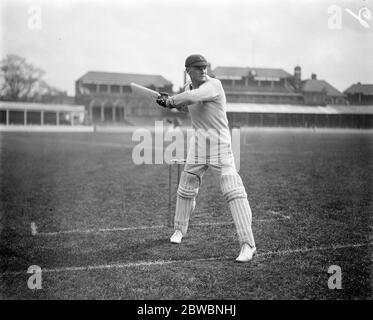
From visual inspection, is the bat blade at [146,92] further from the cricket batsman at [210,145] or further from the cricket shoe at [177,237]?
the cricket shoe at [177,237]

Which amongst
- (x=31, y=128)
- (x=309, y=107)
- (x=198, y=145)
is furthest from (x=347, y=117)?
(x=198, y=145)

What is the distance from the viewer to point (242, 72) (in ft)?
262

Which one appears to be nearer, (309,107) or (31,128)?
(31,128)

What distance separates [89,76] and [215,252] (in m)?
80.7

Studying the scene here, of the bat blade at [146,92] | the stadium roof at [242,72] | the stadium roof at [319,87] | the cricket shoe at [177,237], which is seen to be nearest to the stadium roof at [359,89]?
the stadium roof at [319,87]

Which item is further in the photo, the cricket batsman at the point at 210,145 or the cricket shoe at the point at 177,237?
the cricket shoe at the point at 177,237

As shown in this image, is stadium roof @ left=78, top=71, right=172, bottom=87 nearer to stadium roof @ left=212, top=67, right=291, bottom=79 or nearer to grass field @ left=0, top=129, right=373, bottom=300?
stadium roof @ left=212, top=67, right=291, bottom=79

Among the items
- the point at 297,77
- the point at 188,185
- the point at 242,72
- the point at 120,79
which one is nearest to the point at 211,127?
the point at 188,185

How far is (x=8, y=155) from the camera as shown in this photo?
19.7m

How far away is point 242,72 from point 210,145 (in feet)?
252

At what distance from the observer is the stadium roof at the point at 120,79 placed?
268ft

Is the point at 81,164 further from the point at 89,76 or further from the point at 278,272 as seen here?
the point at 89,76

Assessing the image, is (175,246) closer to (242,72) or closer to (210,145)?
(210,145)

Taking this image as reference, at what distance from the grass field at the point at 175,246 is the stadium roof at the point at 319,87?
2826 inches
